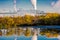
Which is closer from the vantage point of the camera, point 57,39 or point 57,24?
point 57,39

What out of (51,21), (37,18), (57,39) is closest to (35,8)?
(37,18)

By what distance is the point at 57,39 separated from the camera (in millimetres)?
3340

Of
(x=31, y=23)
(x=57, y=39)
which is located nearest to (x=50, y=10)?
(x=31, y=23)

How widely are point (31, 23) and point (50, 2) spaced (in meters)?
0.83

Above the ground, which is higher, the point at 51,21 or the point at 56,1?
the point at 56,1

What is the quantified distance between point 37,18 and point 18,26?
0.60 metres

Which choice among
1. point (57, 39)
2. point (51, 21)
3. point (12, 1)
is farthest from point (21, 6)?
point (57, 39)

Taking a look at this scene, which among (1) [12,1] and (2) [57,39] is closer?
(2) [57,39]

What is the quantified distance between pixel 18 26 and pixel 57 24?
115cm

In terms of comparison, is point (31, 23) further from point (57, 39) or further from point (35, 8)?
point (57, 39)

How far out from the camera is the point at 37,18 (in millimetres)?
4691

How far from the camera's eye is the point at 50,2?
471cm

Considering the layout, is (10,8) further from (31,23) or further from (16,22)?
(31,23)

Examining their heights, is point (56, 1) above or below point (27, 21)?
above
